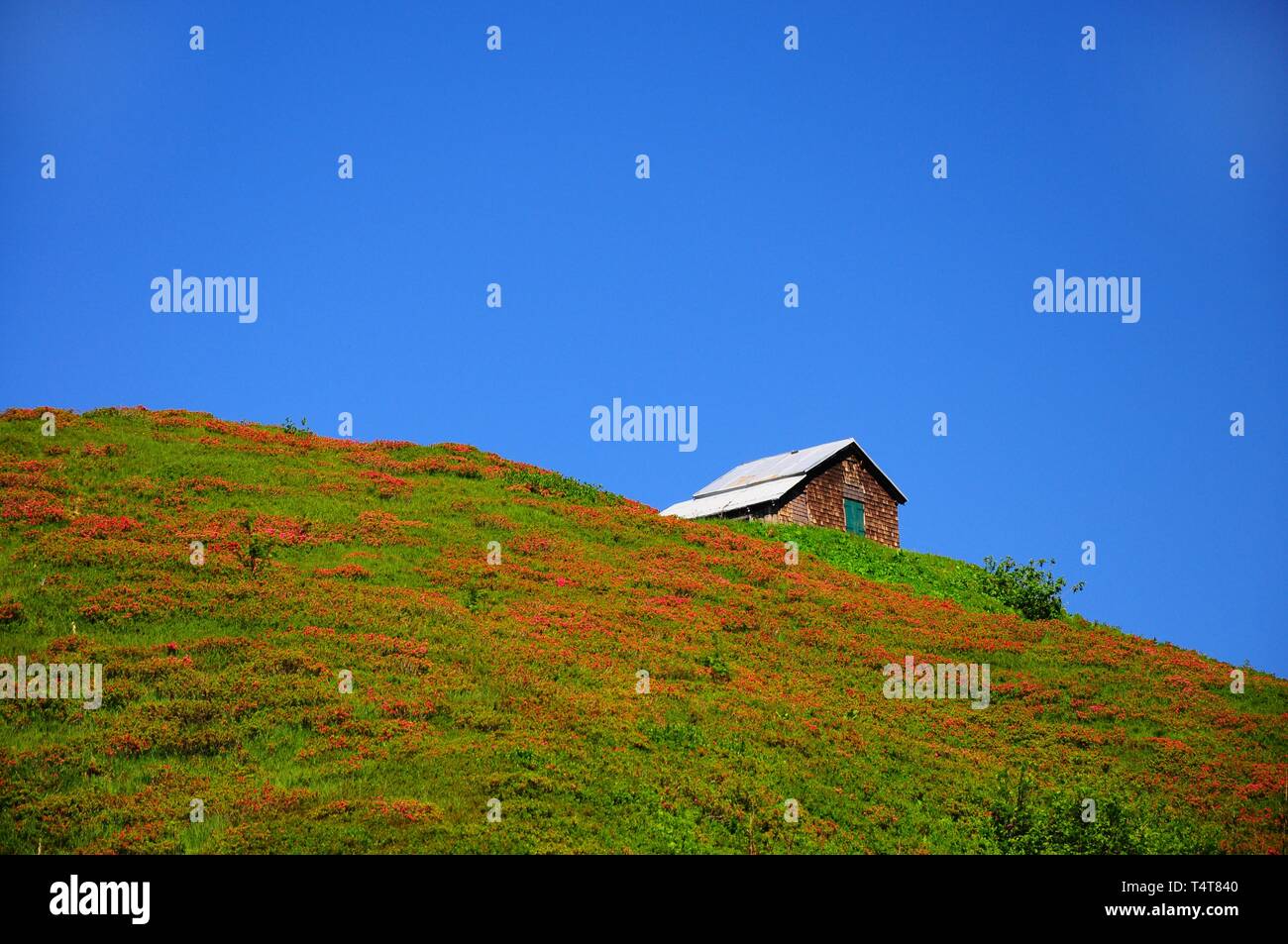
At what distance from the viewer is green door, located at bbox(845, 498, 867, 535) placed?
65062 mm

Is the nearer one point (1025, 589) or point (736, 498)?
point (1025, 589)

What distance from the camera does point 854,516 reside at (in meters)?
65.5

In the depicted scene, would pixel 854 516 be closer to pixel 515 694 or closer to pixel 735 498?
pixel 735 498

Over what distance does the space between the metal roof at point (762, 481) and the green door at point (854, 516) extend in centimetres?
310

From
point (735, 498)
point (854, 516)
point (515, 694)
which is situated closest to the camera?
point (515, 694)

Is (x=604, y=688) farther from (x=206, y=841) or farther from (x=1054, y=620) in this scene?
(x=1054, y=620)

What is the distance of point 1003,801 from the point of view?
2502 centimetres

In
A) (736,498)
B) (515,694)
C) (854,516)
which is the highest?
(736,498)

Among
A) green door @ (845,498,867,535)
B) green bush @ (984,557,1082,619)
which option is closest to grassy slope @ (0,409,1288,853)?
green bush @ (984,557,1082,619)

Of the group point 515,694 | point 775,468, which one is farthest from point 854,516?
point 515,694

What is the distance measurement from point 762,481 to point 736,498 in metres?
1.90

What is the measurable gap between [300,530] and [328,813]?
19.2m

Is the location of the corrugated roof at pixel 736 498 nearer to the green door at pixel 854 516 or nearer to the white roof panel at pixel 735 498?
Answer: the white roof panel at pixel 735 498
